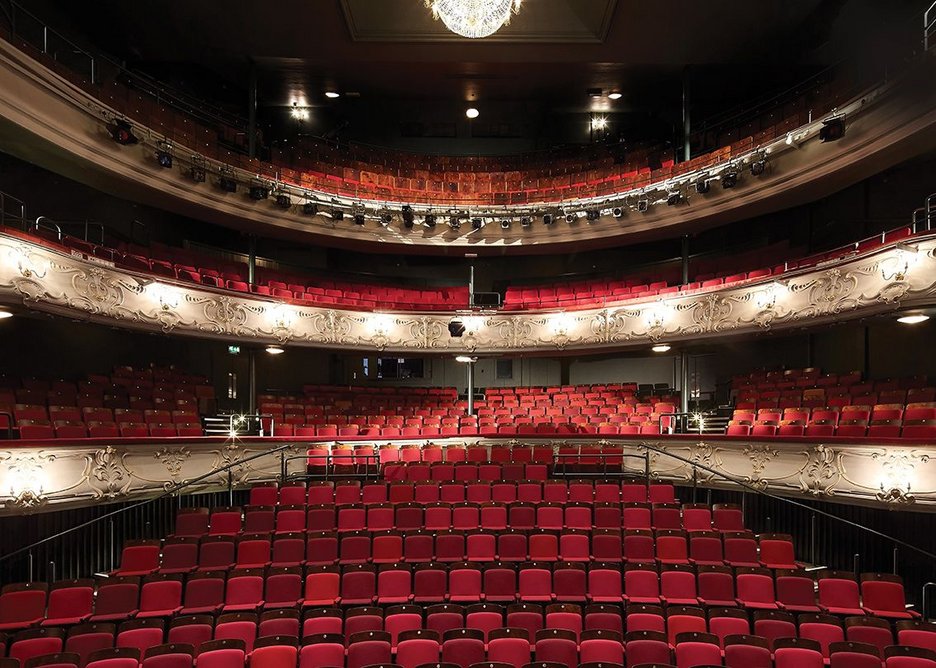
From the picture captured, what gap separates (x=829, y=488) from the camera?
590cm

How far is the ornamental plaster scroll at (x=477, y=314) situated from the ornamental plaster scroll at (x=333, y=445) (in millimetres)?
1614

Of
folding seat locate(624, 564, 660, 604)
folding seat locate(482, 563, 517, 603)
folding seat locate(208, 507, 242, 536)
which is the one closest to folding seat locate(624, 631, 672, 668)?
folding seat locate(624, 564, 660, 604)

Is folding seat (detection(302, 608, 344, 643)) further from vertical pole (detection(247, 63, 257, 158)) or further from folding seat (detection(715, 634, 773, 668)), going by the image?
vertical pole (detection(247, 63, 257, 158))

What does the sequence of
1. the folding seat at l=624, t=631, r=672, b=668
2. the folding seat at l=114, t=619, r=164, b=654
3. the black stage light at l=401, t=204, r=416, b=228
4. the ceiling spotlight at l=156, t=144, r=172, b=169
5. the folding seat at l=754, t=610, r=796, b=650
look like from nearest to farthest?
the folding seat at l=624, t=631, r=672, b=668, the folding seat at l=114, t=619, r=164, b=654, the folding seat at l=754, t=610, r=796, b=650, the ceiling spotlight at l=156, t=144, r=172, b=169, the black stage light at l=401, t=204, r=416, b=228

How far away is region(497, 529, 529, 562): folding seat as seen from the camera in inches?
205

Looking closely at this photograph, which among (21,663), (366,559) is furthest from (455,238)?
(21,663)

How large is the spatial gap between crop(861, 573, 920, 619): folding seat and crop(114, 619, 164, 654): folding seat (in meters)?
4.90

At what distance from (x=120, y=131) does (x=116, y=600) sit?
5424 mm

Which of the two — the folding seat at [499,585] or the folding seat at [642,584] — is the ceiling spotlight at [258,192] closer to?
the folding seat at [499,585]

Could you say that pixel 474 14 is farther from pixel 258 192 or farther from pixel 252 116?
pixel 252 116

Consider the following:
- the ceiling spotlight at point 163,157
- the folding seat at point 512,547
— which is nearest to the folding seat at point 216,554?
the folding seat at point 512,547

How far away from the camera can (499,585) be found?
4746 millimetres

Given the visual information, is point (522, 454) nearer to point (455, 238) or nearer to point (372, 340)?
point (372, 340)

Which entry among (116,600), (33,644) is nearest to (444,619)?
(116,600)
